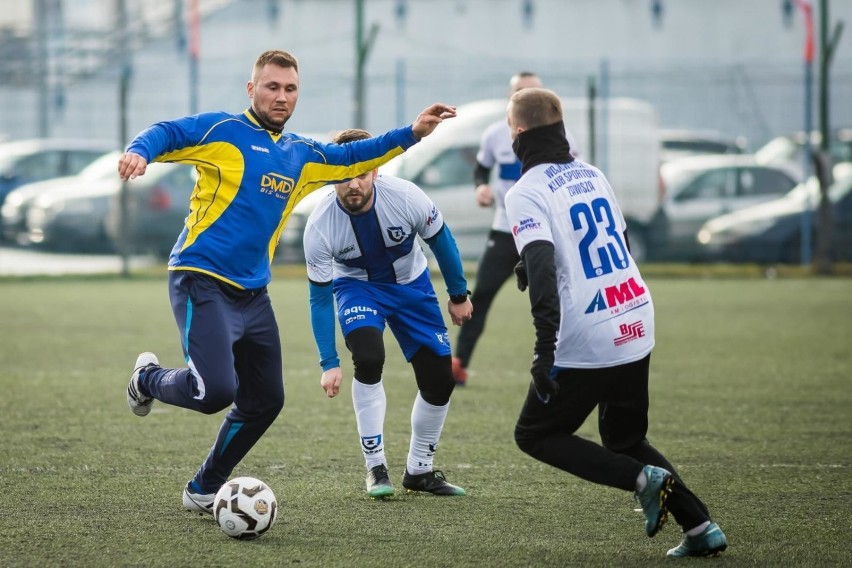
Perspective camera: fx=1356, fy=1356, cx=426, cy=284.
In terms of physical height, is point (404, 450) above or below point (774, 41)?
below

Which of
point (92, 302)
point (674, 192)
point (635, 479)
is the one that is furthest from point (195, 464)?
point (674, 192)

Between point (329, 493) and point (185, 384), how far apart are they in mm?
1039

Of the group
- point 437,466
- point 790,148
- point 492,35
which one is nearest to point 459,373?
point 437,466

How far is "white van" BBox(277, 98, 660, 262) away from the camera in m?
19.4

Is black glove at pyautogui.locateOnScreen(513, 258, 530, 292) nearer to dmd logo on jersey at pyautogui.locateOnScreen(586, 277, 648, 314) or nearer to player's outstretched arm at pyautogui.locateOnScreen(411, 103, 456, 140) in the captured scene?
dmd logo on jersey at pyautogui.locateOnScreen(586, 277, 648, 314)

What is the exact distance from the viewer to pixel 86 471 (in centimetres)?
665

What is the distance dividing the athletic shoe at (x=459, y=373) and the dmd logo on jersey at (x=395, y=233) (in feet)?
11.1

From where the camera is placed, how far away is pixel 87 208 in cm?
2075

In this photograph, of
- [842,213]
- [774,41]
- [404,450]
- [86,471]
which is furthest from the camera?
[774,41]

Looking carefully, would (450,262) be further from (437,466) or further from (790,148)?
(790,148)

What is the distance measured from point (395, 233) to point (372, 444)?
1.01 metres

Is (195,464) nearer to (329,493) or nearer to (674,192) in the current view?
(329,493)

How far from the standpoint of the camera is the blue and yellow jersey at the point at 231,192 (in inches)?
222

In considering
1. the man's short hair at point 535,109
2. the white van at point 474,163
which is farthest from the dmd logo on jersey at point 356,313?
the white van at point 474,163
